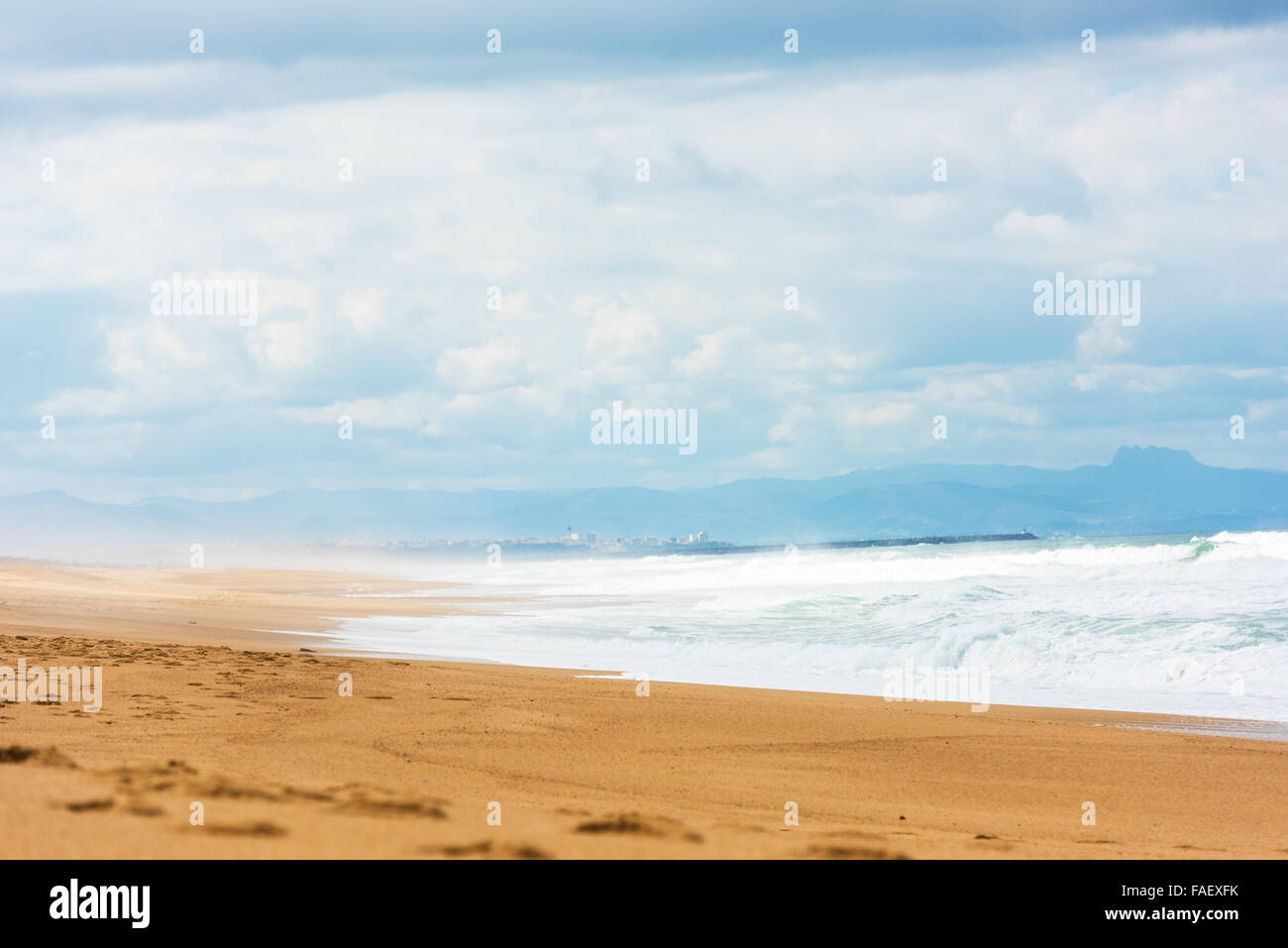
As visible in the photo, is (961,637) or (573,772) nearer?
(573,772)

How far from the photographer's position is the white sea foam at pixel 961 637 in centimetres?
1526

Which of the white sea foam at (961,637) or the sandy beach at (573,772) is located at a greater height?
the white sea foam at (961,637)

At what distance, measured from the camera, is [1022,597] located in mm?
25094

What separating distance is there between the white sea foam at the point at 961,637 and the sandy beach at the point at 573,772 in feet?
9.29

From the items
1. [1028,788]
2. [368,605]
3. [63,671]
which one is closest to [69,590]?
[368,605]

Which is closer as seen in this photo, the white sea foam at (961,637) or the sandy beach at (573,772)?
the sandy beach at (573,772)

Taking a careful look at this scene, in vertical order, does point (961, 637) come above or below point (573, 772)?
above

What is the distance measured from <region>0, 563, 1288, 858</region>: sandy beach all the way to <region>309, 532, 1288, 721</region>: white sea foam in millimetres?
2830

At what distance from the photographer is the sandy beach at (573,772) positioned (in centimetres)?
464

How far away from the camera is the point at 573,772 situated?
26.0ft

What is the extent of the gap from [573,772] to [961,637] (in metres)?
12.5
